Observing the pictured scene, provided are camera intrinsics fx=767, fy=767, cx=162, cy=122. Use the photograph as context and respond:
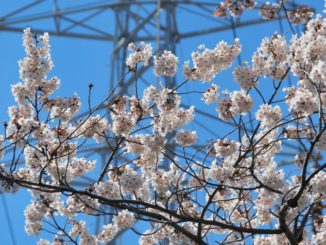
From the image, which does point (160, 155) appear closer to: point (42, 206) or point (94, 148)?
point (42, 206)

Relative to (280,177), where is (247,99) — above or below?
above

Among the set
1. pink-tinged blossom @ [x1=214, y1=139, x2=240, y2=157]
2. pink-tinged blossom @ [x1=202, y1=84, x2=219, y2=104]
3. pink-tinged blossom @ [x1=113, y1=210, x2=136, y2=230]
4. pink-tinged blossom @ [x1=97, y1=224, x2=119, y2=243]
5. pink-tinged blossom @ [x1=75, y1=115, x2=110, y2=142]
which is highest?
pink-tinged blossom @ [x1=75, y1=115, x2=110, y2=142]

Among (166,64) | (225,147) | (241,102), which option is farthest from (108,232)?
(241,102)

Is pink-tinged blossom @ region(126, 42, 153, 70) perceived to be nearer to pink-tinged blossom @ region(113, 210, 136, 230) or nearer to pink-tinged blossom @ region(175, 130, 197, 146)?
pink-tinged blossom @ region(175, 130, 197, 146)

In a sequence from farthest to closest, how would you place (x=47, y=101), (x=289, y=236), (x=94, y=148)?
(x=94, y=148), (x=47, y=101), (x=289, y=236)

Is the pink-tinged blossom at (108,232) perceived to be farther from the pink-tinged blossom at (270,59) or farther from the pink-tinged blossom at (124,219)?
the pink-tinged blossom at (270,59)

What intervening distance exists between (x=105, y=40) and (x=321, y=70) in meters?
8.83

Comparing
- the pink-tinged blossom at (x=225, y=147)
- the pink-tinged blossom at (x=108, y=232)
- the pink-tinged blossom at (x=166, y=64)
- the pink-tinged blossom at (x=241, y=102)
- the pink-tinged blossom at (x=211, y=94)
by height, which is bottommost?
the pink-tinged blossom at (x=225, y=147)

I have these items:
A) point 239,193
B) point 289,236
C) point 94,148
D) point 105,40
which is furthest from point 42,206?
point 105,40

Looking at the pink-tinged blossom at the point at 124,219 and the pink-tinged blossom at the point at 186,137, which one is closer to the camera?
the pink-tinged blossom at the point at 186,137

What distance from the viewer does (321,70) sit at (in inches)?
171

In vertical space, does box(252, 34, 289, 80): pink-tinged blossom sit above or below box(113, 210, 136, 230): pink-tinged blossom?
above

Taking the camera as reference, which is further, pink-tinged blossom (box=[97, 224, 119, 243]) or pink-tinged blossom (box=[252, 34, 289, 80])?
pink-tinged blossom (box=[97, 224, 119, 243])

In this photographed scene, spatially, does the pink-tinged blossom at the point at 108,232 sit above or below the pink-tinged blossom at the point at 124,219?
above
